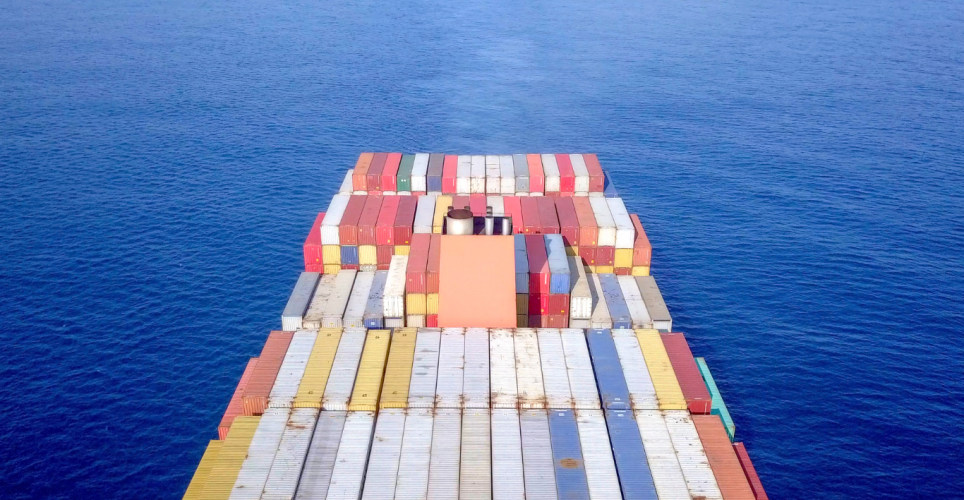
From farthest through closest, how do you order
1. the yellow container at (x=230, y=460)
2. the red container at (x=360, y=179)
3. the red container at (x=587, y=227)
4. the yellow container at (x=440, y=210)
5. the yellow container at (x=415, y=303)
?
the red container at (x=360, y=179) < the yellow container at (x=440, y=210) < the red container at (x=587, y=227) < the yellow container at (x=415, y=303) < the yellow container at (x=230, y=460)

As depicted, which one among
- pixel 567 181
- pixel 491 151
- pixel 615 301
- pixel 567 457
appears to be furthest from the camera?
pixel 491 151

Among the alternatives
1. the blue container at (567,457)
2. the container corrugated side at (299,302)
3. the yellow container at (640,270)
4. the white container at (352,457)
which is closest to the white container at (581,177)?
the yellow container at (640,270)

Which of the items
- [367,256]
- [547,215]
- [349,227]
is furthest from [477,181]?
[349,227]

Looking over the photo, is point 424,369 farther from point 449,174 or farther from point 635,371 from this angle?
point 449,174

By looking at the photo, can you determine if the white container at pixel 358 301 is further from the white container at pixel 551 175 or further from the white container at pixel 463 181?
the white container at pixel 551 175

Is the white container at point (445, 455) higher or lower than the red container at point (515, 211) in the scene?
lower

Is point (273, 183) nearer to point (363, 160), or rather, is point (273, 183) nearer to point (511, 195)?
point (363, 160)

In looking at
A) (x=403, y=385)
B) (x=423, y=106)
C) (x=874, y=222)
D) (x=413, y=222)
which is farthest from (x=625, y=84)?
(x=403, y=385)

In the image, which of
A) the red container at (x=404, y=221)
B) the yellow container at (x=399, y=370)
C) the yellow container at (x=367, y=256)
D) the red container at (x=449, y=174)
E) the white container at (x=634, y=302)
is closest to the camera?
the yellow container at (x=399, y=370)
